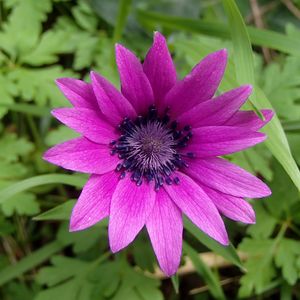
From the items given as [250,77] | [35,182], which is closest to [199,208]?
[250,77]

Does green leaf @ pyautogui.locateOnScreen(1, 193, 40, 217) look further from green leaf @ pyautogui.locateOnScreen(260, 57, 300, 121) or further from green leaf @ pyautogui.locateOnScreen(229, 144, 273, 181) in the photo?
green leaf @ pyautogui.locateOnScreen(260, 57, 300, 121)

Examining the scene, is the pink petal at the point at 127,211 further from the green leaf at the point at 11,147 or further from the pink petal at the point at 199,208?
the green leaf at the point at 11,147

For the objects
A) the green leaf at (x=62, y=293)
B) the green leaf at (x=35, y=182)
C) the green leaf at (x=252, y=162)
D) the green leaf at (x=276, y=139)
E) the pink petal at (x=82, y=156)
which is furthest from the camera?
the green leaf at (x=62, y=293)

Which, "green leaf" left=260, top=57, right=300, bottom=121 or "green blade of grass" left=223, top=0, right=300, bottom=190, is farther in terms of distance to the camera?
"green leaf" left=260, top=57, right=300, bottom=121

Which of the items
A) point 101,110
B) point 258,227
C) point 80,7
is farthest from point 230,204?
point 80,7

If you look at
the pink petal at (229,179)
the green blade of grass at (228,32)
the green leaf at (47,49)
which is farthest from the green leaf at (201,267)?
the green leaf at (47,49)

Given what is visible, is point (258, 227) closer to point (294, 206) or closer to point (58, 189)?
point (294, 206)

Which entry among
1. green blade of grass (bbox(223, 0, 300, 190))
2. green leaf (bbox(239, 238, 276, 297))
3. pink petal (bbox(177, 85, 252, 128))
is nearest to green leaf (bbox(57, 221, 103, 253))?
green leaf (bbox(239, 238, 276, 297))
